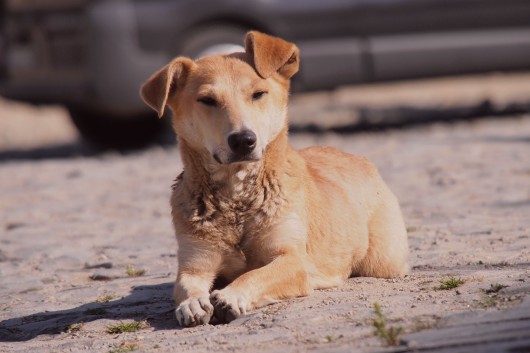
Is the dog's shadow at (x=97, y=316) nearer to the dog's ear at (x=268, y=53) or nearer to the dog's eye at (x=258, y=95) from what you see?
the dog's eye at (x=258, y=95)

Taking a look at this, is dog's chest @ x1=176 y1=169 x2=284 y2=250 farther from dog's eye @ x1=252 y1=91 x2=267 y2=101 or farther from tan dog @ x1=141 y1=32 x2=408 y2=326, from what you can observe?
dog's eye @ x1=252 y1=91 x2=267 y2=101

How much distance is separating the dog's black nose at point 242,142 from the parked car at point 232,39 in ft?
19.4

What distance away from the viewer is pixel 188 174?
5410mm

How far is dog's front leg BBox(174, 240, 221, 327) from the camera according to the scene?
4.79 metres

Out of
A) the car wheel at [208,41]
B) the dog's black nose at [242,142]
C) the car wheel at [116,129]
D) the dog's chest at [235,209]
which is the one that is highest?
the dog's black nose at [242,142]

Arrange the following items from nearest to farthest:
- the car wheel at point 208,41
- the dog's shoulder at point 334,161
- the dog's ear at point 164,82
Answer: the dog's ear at point 164,82, the dog's shoulder at point 334,161, the car wheel at point 208,41

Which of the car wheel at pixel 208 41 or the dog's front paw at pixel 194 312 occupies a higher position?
the car wheel at pixel 208 41

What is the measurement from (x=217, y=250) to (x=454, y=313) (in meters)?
1.29

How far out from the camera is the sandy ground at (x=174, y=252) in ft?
14.9

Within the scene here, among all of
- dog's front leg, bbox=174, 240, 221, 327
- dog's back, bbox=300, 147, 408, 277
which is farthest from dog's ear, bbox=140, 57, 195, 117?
dog's back, bbox=300, 147, 408, 277

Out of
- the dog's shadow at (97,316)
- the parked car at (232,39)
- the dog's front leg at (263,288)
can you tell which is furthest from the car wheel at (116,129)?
the dog's front leg at (263,288)

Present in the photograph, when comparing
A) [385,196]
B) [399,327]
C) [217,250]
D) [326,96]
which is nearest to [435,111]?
[326,96]

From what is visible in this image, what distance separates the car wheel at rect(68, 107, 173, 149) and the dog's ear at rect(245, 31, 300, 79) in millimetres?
6524

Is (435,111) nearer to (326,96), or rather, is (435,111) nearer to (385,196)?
(326,96)
